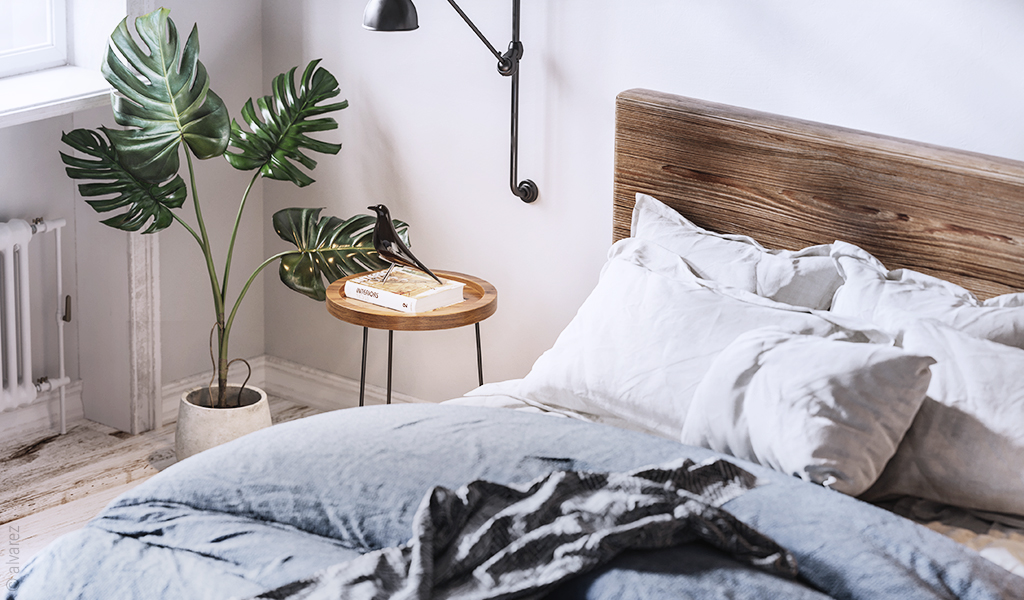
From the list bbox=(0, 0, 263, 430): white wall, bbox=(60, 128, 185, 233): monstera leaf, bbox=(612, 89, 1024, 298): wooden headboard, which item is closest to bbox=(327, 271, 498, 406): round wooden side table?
bbox=(612, 89, 1024, 298): wooden headboard

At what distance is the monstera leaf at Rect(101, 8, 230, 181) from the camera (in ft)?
8.43

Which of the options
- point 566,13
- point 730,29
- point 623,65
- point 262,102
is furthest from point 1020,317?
point 262,102

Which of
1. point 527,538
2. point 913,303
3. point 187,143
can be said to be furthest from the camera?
point 187,143

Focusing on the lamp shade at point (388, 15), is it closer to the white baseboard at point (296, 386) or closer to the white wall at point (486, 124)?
the white wall at point (486, 124)

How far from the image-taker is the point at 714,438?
1759 millimetres

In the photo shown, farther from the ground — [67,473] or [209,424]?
[209,424]

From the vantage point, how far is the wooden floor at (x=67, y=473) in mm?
2611

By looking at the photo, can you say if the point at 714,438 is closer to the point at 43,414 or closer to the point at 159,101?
the point at 159,101

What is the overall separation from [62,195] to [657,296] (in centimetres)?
196

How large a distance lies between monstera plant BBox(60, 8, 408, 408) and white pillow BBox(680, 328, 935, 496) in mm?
1355

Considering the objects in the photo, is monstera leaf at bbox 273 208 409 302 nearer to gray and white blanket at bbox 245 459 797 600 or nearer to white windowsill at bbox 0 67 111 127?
white windowsill at bbox 0 67 111 127

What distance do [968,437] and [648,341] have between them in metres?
0.61

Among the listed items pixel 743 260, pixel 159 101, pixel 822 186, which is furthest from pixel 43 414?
pixel 822 186

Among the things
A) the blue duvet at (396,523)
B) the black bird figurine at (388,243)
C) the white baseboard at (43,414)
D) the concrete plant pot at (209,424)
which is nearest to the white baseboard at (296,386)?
the white baseboard at (43,414)
